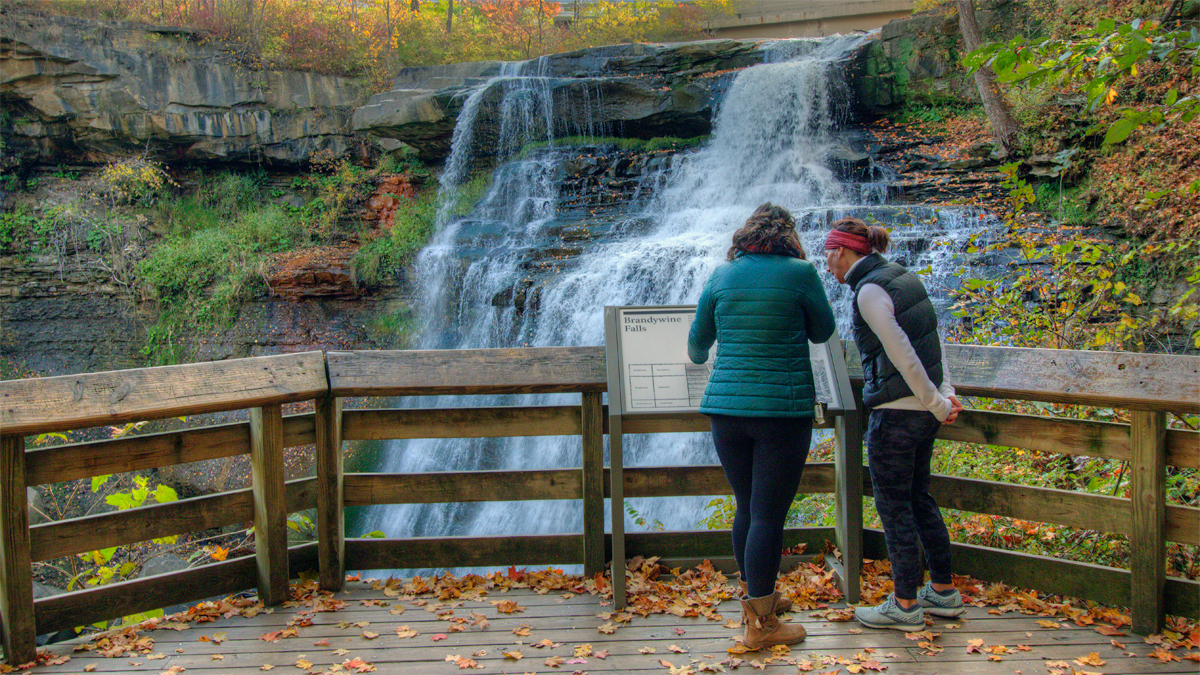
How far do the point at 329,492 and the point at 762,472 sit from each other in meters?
2.01

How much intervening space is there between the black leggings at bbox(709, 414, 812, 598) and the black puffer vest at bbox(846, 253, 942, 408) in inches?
14.5

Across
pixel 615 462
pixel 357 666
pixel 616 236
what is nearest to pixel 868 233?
pixel 615 462

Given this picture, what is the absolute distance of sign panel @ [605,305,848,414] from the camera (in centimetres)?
322

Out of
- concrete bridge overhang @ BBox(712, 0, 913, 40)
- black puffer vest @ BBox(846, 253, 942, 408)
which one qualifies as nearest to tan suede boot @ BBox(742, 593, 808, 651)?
black puffer vest @ BBox(846, 253, 942, 408)

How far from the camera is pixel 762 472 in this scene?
278 cm

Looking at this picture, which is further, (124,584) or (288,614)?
(288,614)

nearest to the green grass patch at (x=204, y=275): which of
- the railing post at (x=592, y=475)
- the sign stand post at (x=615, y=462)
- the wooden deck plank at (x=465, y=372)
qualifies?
the wooden deck plank at (x=465, y=372)

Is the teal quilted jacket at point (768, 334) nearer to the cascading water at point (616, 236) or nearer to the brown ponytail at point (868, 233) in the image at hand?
the brown ponytail at point (868, 233)

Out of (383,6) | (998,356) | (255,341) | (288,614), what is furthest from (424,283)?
(998,356)

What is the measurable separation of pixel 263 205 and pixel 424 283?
538 centimetres

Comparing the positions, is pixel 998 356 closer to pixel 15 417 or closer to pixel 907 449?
pixel 907 449

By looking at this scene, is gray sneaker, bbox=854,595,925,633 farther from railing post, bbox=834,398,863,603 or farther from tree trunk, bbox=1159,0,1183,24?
tree trunk, bbox=1159,0,1183,24

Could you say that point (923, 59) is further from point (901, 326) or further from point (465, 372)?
point (465, 372)

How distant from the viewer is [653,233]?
12547 mm
